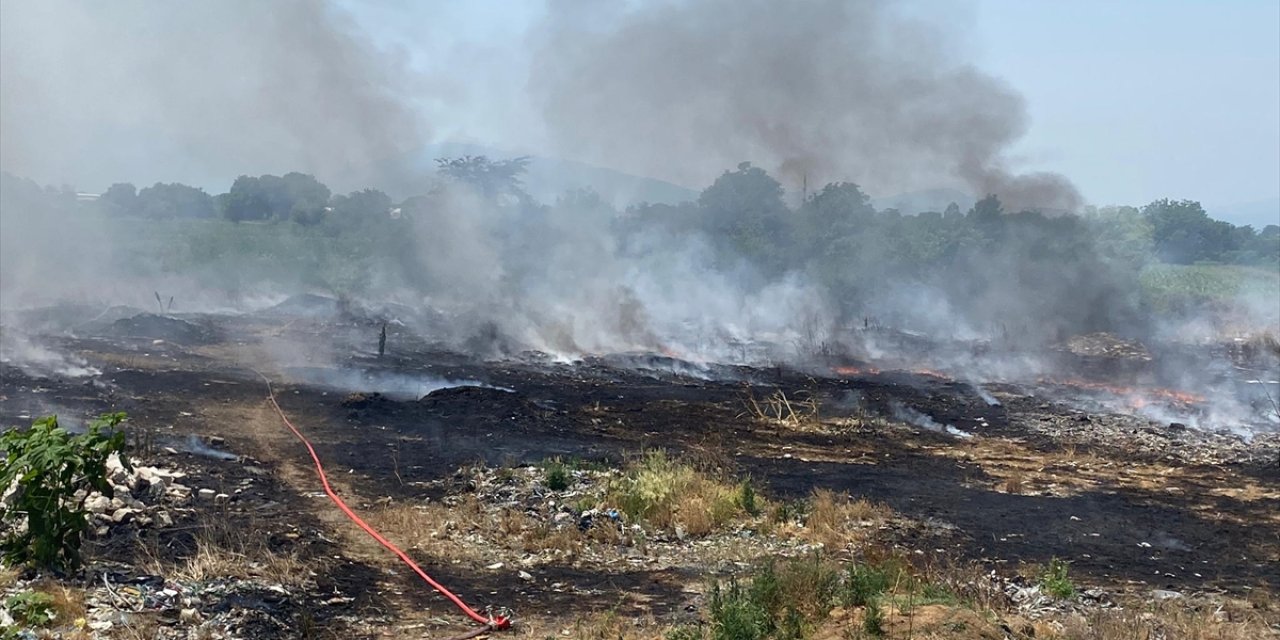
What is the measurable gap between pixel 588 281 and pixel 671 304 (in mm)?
2814

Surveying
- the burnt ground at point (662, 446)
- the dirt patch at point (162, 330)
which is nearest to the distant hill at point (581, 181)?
the dirt patch at point (162, 330)

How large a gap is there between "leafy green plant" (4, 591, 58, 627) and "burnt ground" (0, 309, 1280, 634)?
4.38 ft

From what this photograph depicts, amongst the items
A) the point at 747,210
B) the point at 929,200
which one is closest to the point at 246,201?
the point at 747,210

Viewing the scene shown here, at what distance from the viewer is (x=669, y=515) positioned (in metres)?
10.0

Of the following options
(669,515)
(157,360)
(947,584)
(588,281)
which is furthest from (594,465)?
(588,281)

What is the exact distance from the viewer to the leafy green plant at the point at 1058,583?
27.1 ft

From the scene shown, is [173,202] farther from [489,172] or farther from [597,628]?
[597,628]

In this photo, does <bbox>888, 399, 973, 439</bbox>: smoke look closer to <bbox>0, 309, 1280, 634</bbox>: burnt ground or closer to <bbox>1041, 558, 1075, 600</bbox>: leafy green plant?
<bbox>0, 309, 1280, 634</bbox>: burnt ground

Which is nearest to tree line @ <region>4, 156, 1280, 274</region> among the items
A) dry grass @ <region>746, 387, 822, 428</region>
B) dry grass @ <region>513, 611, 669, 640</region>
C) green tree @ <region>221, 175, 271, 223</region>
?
green tree @ <region>221, 175, 271, 223</region>

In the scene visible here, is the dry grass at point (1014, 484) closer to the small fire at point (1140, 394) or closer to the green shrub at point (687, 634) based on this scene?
the green shrub at point (687, 634)

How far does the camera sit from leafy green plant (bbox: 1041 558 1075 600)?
8258mm

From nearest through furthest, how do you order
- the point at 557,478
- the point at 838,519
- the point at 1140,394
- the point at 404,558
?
the point at 404,558
the point at 838,519
the point at 557,478
the point at 1140,394

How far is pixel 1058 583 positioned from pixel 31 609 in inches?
298

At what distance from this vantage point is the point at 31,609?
6137 mm
